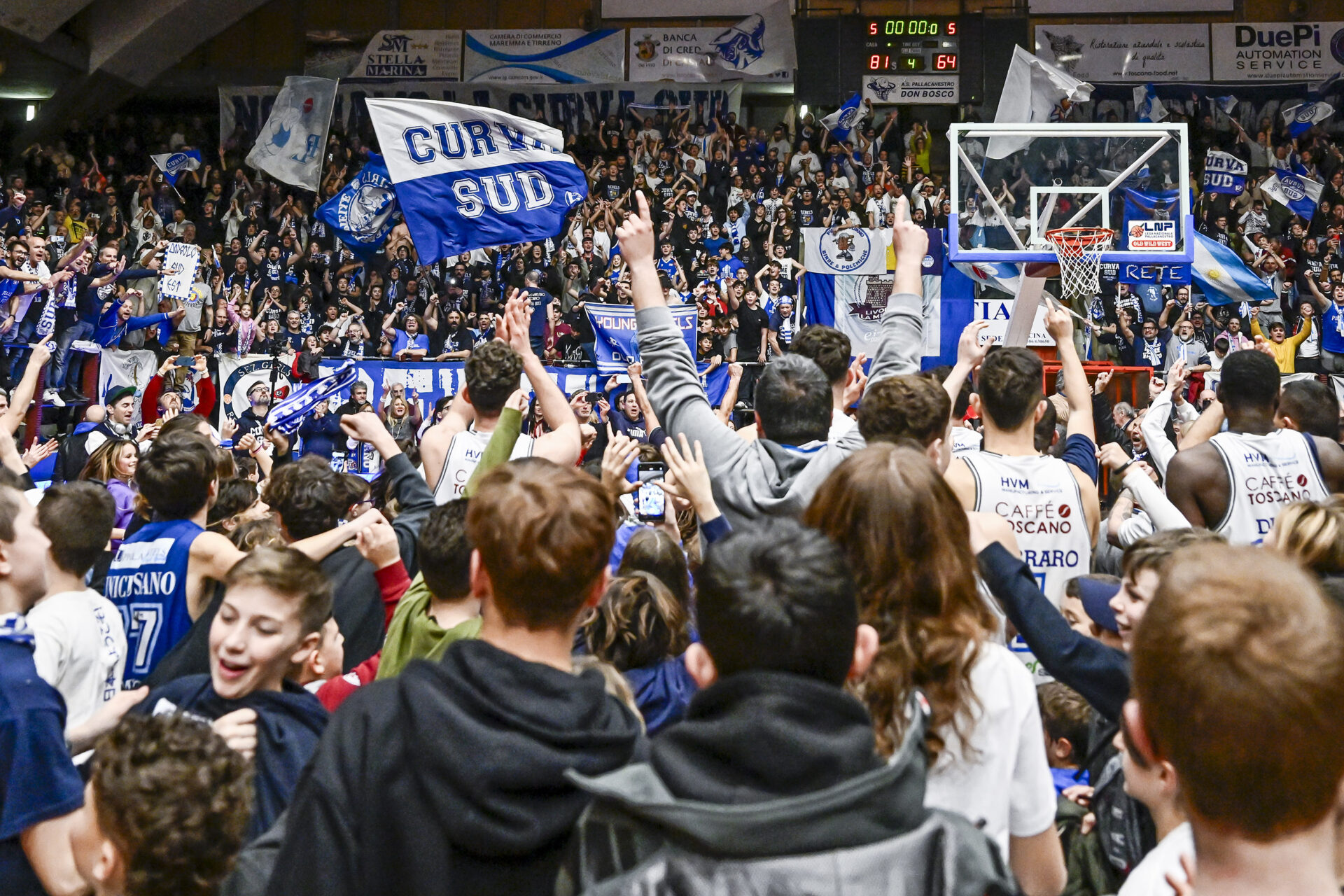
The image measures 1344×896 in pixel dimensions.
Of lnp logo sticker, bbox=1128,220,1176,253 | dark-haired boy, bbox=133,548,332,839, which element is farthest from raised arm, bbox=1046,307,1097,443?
lnp logo sticker, bbox=1128,220,1176,253

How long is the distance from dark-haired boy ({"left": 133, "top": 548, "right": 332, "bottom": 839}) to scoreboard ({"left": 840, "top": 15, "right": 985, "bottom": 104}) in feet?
67.8

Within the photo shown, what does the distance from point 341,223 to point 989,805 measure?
16303 mm

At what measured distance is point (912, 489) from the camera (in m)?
2.06

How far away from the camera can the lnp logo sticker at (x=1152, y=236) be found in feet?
30.4

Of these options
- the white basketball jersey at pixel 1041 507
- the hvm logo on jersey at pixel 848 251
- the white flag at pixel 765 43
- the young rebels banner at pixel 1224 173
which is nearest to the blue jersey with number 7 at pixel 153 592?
the white basketball jersey at pixel 1041 507

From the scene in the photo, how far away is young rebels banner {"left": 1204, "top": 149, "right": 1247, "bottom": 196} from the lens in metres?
19.4

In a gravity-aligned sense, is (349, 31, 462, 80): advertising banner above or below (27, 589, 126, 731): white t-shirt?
above

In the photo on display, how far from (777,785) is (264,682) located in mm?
1477

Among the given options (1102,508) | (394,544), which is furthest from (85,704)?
(1102,508)

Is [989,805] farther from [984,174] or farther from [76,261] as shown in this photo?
[76,261]

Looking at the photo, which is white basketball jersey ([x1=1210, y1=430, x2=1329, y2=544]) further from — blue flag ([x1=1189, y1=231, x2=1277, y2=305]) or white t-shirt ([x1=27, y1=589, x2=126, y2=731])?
blue flag ([x1=1189, y1=231, x2=1277, y2=305])

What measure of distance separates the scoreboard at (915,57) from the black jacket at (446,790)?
21332 mm

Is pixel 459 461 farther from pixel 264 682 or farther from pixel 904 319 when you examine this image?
pixel 264 682

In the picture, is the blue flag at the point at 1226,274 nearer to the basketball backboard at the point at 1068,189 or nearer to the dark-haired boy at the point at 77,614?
the basketball backboard at the point at 1068,189
